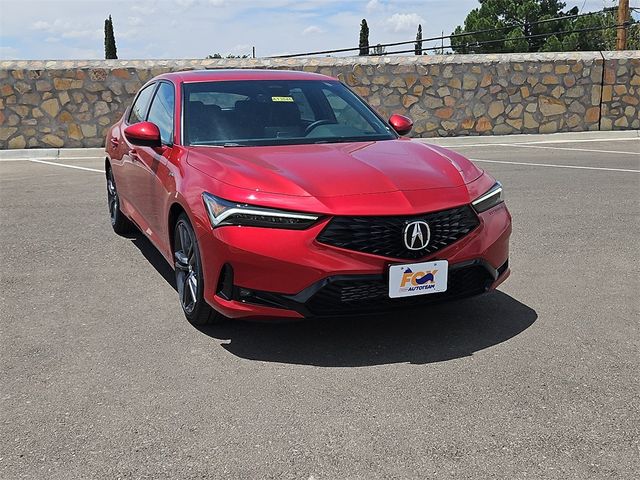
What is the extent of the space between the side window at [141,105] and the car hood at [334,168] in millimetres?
1719

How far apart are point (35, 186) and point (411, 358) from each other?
8.03 m

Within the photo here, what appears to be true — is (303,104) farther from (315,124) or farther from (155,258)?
(155,258)

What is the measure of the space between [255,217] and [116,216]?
3.68 meters

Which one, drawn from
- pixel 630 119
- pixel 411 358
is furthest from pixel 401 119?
pixel 630 119

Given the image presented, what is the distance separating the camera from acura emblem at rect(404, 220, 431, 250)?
12.8 ft

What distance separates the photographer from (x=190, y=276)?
4.53m

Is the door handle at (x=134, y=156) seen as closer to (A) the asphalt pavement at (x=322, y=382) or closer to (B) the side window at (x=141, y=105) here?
(B) the side window at (x=141, y=105)

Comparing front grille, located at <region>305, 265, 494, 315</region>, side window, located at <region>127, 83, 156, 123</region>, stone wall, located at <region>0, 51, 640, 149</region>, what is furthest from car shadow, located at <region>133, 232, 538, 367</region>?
stone wall, located at <region>0, 51, 640, 149</region>

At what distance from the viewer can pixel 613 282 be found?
540cm

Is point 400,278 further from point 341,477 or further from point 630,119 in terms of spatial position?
point 630,119

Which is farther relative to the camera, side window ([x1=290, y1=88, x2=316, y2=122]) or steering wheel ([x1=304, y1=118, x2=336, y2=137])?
side window ([x1=290, y1=88, x2=316, y2=122])

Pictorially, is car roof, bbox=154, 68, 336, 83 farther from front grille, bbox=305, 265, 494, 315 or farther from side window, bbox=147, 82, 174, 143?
front grille, bbox=305, 265, 494, 315

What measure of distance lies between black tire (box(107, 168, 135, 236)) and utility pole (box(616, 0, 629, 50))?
21.1 meters

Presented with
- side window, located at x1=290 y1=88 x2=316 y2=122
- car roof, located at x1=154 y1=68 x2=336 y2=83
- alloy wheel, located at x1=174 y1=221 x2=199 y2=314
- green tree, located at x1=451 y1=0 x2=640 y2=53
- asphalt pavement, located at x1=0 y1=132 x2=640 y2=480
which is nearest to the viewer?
asphalt pavement, located at x1=0 y1=132 x2=640 y2=480
